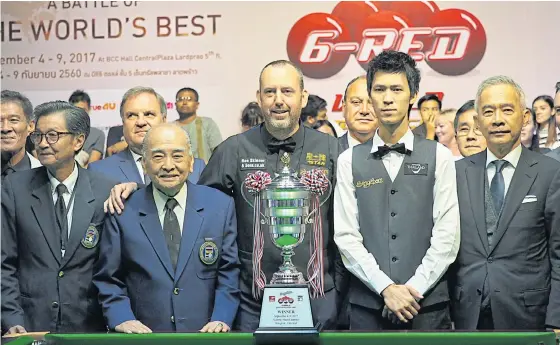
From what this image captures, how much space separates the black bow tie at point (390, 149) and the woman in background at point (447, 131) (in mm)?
2833

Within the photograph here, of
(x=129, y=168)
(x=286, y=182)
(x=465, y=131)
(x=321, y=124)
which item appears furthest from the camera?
(x=321, y=124)

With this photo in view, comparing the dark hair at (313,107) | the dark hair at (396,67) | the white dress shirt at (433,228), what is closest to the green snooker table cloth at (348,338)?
the white dress shirt at (433,228)

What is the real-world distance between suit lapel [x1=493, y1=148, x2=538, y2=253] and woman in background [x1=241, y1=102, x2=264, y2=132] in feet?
12.8

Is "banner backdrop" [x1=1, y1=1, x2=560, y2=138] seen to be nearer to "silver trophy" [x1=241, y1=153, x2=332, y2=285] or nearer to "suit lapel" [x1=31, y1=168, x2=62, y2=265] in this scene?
"suit lapel" [x1=31, y1=168, x2=62, y2=265]

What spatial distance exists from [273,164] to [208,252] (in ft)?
1.86

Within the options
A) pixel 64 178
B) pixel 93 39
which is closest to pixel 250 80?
pixel 93 39

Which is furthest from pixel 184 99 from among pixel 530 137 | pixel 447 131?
pixel 530 137

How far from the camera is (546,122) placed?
300 inches

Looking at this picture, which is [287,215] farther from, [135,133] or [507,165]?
[135,133]

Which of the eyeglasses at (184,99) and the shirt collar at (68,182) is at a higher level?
the eyeglasses at (184,99)

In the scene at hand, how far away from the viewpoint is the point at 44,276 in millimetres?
4684

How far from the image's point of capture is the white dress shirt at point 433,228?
4.34 metres

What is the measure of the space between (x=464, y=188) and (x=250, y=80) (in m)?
4.17

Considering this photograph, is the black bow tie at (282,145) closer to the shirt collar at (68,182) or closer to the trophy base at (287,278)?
the trophy base at (287,278)
